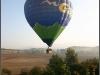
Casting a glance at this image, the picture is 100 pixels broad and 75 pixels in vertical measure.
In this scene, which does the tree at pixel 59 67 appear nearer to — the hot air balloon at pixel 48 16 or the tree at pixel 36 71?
the tree at pixel 36 71

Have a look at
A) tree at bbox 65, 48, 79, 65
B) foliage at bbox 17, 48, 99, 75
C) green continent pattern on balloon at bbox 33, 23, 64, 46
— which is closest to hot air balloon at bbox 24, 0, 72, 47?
green continent pattern on balloon at bbox 33, 23, 64, 46

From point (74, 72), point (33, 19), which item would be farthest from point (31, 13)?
point (74, 72)

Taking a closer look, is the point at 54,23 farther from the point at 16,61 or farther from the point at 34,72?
the point at 16,61

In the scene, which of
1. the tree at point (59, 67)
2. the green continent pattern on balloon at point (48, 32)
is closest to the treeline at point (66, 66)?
the tree at point (59, 67)

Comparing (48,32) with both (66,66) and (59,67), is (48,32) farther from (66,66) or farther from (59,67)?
(66,66)

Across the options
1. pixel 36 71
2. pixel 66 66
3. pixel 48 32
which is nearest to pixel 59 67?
pixel 66 66

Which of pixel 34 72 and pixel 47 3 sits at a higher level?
pixel 47 3

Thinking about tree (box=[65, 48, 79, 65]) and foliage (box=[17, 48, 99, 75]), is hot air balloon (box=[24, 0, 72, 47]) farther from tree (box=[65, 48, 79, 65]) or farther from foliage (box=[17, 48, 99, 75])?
tree (box=[65, 48, 79, 65])

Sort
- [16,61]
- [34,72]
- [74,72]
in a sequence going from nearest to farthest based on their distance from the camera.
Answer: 1. [74,72]
2. [34,72]
3. [16,61]
